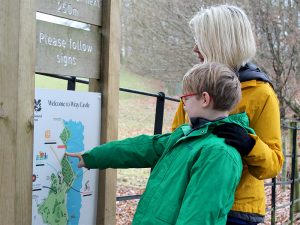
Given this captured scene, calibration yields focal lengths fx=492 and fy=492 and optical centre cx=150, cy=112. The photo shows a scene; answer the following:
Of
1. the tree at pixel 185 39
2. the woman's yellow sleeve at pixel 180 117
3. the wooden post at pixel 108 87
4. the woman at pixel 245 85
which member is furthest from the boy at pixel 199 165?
the tree at pixel 185 39

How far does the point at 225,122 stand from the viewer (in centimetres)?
221

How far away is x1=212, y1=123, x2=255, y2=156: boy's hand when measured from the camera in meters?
2.16

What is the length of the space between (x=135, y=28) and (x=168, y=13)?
4.16ft

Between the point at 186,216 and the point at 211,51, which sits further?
the point at 211,51

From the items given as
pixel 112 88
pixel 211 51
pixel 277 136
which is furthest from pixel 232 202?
pixel 112 88

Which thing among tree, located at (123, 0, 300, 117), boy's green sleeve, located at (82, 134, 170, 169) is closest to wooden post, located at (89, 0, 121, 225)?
boy's green sleeve, located at (82, 134, 170, 169)

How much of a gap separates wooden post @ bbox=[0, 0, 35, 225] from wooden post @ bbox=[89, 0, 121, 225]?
1.85 ft

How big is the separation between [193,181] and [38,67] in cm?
90

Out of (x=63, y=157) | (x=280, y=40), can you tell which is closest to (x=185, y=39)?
(x=280, y=40)

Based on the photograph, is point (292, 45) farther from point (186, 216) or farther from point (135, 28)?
point (186, 216)

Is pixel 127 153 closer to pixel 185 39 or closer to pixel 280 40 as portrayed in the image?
pixel 280 40

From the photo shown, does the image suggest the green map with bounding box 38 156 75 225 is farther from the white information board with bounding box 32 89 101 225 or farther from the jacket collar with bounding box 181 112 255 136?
the jacket collar with bounding box 181 112 255 136

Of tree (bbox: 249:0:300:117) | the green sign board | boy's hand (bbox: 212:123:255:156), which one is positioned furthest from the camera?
tree (bbox: 249:0:300:117)

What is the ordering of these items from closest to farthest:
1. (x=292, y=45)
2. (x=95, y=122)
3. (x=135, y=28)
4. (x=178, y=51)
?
(x=95, y=122), (x=292, y=45), (x=178, y=51), (x=135, y=28)
